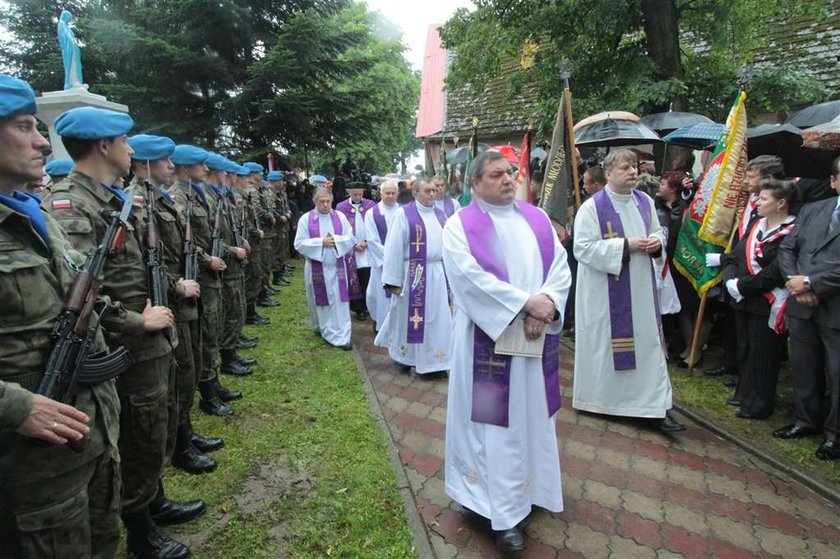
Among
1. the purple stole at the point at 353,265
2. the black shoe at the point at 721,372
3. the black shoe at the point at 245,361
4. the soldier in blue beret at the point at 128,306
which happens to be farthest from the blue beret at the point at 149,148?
the black shoe at the point at 721,372

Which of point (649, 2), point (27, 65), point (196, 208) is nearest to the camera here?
point (196, 208)

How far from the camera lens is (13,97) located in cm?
164

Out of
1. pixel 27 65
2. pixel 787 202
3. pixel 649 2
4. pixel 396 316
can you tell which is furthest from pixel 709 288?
pixel 27 65

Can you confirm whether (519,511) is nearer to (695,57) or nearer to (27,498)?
(27,498)

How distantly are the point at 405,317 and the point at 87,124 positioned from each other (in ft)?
12.6

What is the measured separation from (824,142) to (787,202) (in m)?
1.36

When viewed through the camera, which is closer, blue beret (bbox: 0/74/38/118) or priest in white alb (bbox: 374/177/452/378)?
blue beret (bbox: 0/74/38/118)

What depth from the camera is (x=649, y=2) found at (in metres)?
8.88

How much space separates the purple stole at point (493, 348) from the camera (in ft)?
9.17

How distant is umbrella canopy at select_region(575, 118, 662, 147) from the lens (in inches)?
293

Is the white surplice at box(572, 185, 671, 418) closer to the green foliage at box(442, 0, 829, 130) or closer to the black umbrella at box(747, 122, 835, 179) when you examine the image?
the black umbrella at box(747, 122, 835, 179)

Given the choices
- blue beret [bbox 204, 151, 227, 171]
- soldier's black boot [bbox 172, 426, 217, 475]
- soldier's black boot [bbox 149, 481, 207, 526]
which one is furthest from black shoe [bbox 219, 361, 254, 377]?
soldier's black boot [bbox 149, 481, 207, 526]

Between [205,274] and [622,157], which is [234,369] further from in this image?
[622,157]

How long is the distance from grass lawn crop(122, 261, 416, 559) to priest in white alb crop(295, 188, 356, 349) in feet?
4.16
